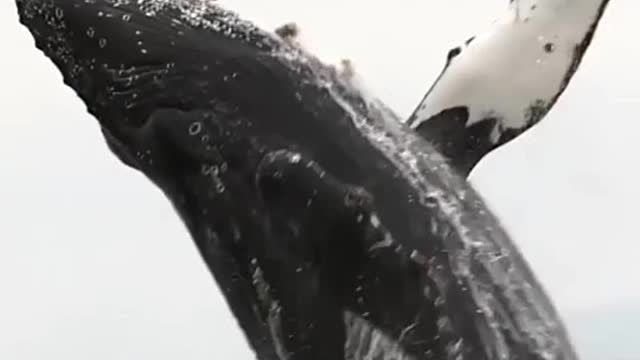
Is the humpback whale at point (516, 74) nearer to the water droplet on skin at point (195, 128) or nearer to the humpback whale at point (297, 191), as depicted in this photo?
the humpback whale at point (297, 191)

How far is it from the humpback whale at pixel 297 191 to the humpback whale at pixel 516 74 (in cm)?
32

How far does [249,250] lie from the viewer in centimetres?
375

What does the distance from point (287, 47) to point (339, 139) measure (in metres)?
0.33

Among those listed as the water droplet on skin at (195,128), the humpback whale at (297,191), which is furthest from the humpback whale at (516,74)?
the water droplet on skin at (195,128)

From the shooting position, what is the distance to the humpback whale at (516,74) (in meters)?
4.22

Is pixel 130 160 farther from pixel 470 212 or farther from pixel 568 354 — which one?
pixel 568 354

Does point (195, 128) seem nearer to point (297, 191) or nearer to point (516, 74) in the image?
point (297, 191)

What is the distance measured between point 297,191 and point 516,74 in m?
0.90

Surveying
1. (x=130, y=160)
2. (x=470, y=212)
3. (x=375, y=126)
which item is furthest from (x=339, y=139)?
(x=130, y=160)

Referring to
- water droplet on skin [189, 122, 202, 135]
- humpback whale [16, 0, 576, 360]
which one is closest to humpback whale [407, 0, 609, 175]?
humpback whale [16, 0, 576, 360]

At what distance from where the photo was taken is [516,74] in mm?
4246

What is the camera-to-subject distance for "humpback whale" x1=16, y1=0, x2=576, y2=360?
142 inches

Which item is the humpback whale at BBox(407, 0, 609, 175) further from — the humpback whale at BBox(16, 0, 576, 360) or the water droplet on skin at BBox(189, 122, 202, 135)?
the water droplet on skin at BBox(189, 122, 202, 135)

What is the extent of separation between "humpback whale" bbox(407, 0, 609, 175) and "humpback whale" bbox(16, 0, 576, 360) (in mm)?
316
